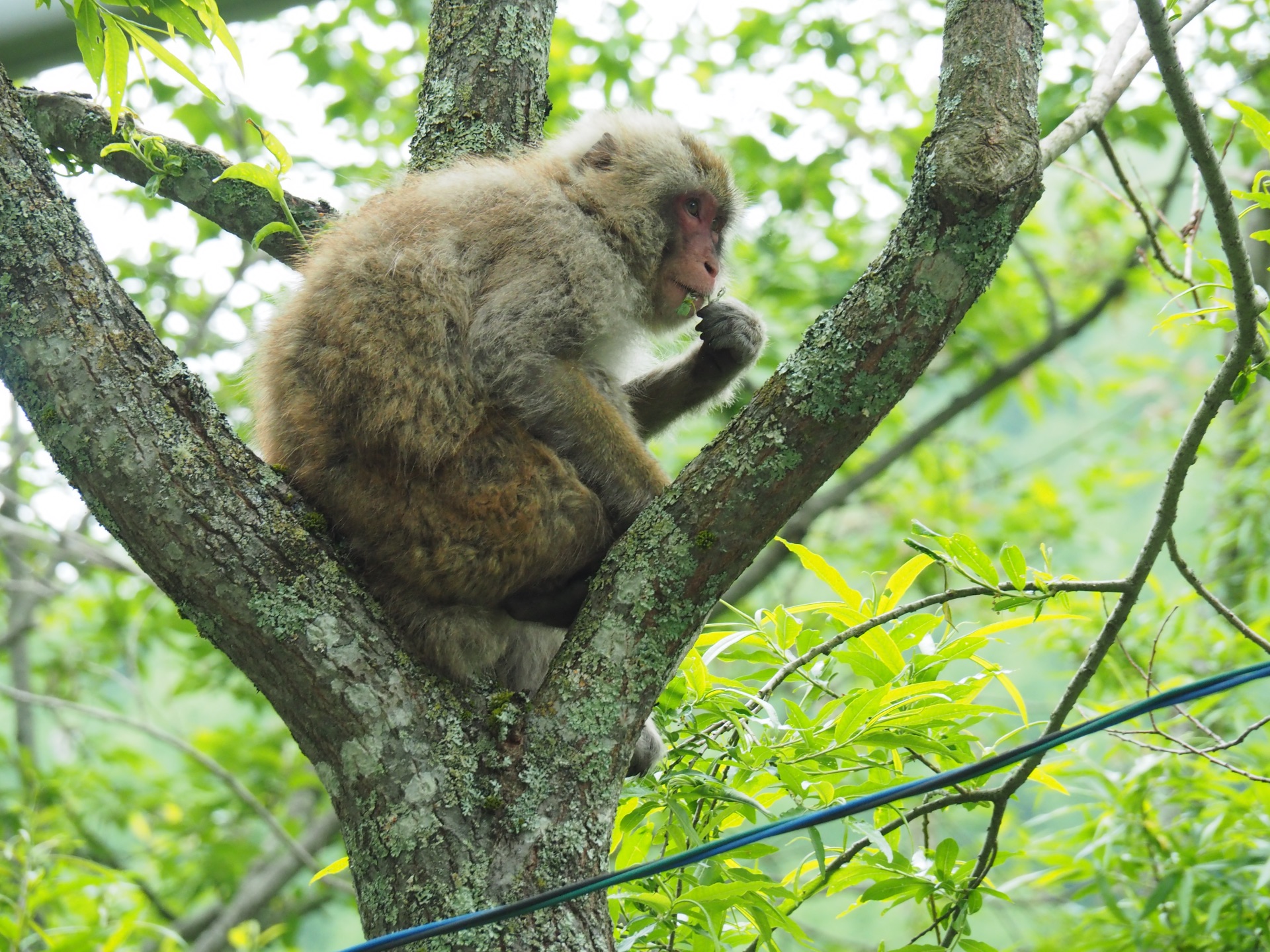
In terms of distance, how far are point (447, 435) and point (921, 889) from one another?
1638 millimetres

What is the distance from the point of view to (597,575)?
247cm

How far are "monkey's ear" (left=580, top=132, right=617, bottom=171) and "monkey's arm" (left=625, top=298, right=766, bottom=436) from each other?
0.66 metres

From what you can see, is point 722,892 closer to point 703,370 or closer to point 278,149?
point 703,370

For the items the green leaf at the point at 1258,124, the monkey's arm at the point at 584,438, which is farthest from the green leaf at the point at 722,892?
the green leaf at the point at 1258,124

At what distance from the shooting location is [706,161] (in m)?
3.84

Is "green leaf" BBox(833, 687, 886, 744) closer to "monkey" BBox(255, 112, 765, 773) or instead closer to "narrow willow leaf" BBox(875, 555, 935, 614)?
"narrow willow leaf" BBox(875, 555, 935, 614)

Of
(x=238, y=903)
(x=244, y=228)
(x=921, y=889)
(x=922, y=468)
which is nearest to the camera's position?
(x=921, y=889)

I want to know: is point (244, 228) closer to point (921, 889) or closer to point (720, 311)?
point (720, 311)

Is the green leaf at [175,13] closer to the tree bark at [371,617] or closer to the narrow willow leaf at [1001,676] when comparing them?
the tree bark at [371,617]

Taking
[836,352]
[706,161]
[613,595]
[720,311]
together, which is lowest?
[613,595]

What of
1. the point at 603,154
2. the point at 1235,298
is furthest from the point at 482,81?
the point at 1235,298

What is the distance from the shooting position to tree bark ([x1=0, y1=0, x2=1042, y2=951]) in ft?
7.25

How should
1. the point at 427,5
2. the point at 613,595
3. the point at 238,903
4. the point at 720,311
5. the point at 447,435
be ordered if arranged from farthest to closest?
the point at 427,5 → the point at 238,903 → the point at 720,311 → the point at 447,435 → the point at 613,595

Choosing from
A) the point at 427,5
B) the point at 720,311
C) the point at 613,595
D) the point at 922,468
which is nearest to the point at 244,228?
the point at 720,311
